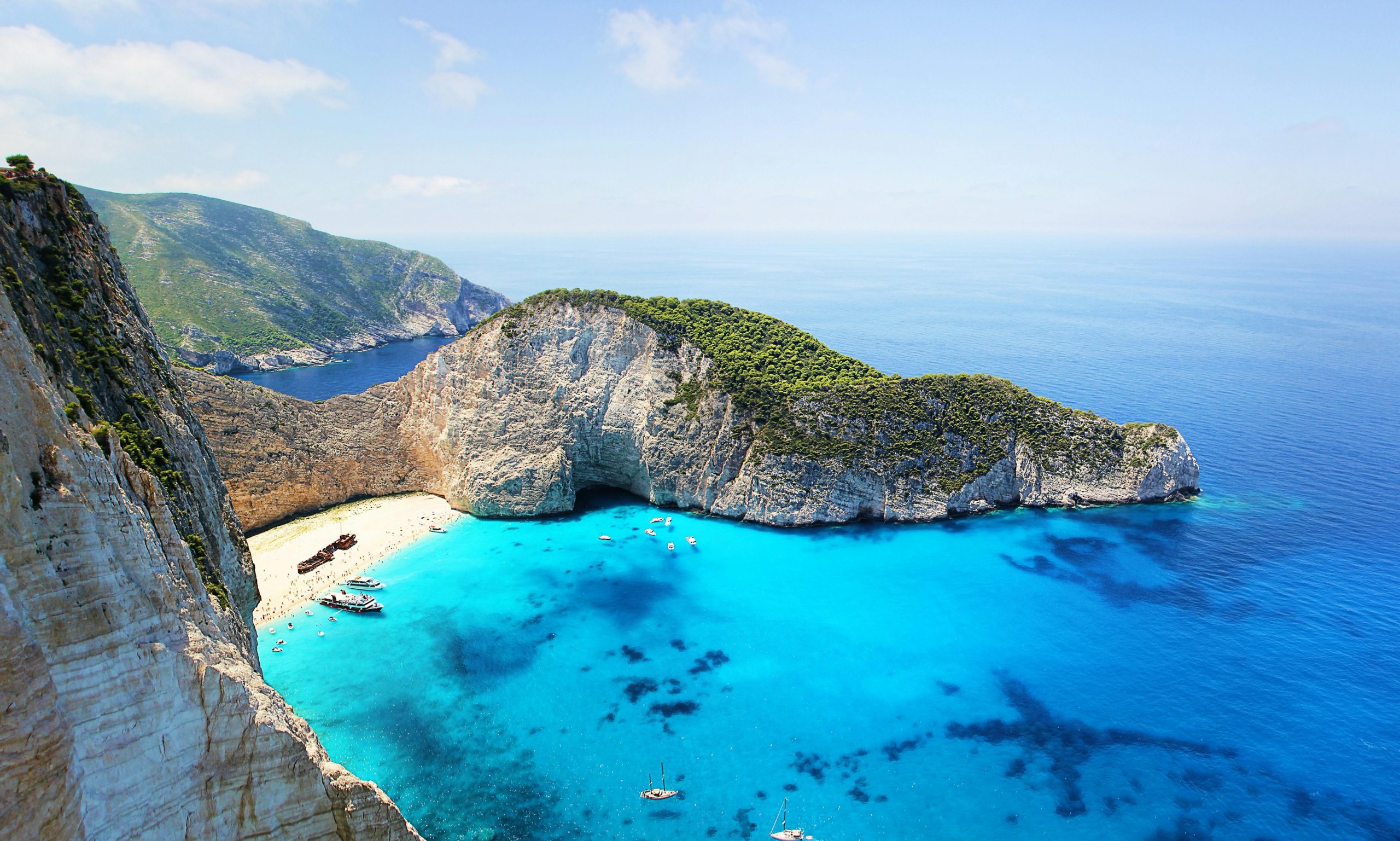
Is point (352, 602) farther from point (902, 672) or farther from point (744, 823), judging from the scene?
point (902, 672)

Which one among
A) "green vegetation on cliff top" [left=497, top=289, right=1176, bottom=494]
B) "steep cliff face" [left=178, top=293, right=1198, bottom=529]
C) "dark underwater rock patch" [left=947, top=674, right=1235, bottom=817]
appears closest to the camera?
"dark underwater rock patch" [left=947, top=674, right=1235, bottom=817]

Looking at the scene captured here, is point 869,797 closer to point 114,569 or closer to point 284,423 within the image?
point 114,569

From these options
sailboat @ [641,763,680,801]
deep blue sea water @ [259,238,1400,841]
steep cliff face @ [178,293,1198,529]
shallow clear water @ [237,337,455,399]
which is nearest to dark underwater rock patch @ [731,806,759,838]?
deep blue sea water @ [259,238,1400,841]

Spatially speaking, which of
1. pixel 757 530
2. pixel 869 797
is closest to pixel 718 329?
pixel 757 530

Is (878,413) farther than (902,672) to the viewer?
Yes

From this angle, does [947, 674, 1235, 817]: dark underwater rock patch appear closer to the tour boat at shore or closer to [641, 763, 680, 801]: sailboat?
[641, 763, 680, 801]: sailboat

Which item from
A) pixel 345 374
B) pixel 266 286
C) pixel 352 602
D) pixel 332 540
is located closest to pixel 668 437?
pixel 352 602
